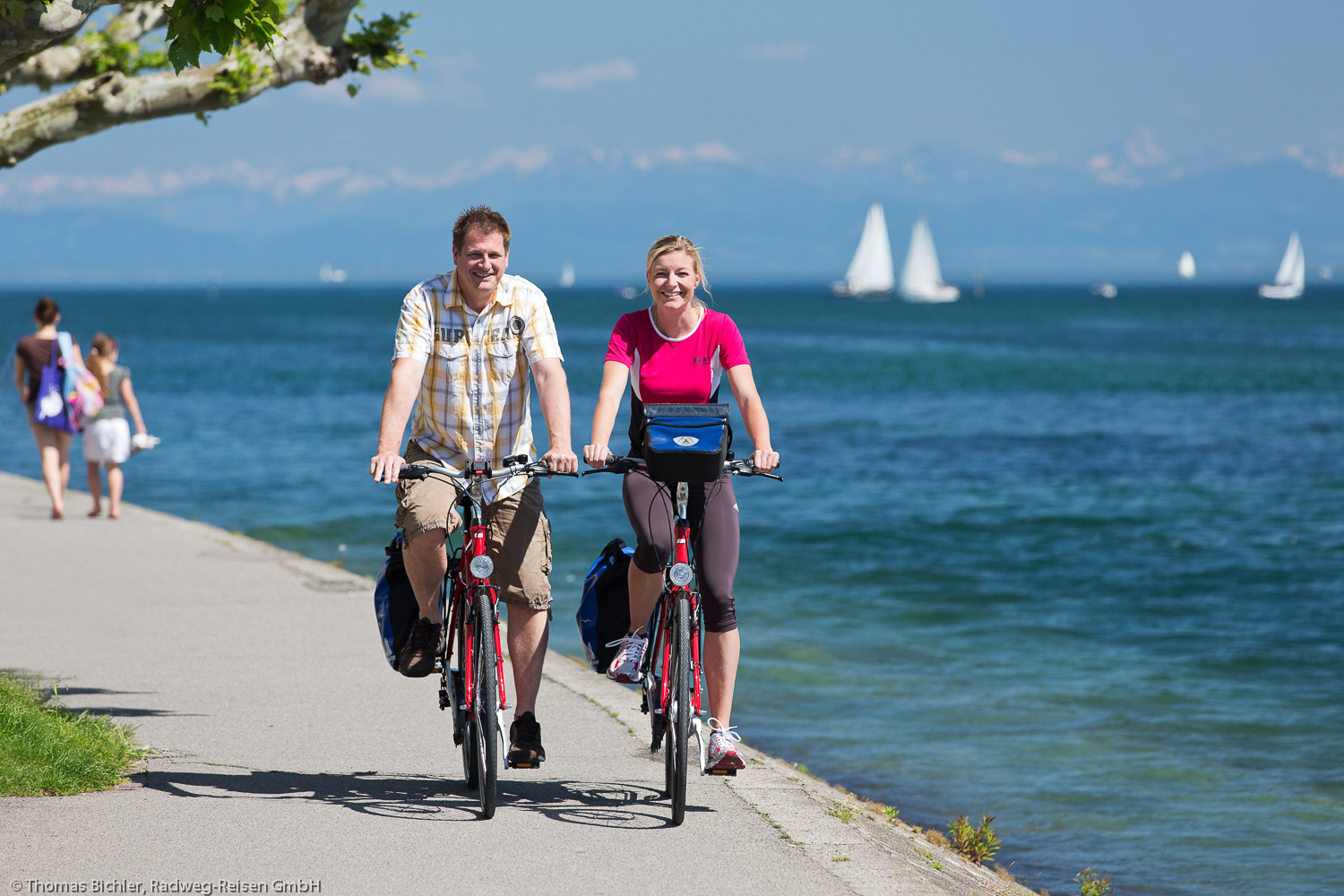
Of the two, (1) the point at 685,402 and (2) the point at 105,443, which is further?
(2) the point at 105,443

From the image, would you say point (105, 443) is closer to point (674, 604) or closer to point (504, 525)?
point (504, 525)

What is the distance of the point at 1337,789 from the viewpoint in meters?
8.91

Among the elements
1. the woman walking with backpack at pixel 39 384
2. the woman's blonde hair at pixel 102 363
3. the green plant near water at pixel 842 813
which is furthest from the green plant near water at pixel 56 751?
the woman's blonde hair at pixel 102 363

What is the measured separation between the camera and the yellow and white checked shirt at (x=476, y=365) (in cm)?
509

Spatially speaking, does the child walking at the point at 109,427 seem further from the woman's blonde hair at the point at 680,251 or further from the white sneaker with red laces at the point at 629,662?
the woman's blonde hair at the point at 680,251

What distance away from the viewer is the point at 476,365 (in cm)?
510

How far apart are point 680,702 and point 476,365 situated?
144 cm

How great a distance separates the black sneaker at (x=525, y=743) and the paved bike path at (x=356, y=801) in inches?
6.9

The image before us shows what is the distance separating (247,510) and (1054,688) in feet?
46.6

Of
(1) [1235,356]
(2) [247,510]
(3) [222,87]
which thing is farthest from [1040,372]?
(3) [222,87]

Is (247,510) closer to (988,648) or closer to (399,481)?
(988,648)

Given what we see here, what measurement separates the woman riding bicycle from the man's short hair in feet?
1.85

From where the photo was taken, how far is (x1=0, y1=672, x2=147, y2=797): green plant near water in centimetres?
516

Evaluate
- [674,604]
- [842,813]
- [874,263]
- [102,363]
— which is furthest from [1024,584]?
[874,263]
